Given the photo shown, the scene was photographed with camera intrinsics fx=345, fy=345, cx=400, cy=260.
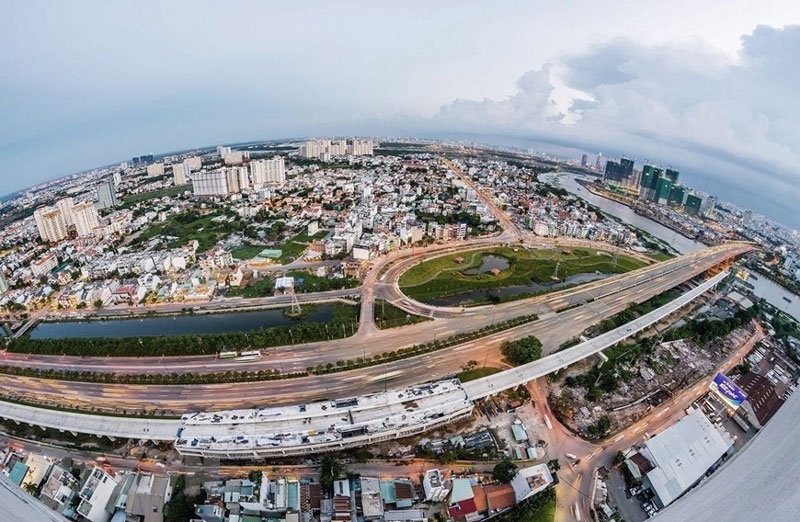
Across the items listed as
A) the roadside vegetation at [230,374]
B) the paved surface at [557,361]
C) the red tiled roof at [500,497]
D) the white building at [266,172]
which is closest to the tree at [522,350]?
the paved surface at [557,361]

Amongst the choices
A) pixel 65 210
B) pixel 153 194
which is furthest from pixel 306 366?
pixel 153 194

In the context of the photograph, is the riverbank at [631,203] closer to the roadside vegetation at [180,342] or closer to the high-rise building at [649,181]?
the high-rise building at [649,181]

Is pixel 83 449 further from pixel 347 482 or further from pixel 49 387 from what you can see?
pixel 347 482

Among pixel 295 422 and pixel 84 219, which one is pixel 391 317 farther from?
pixel 84 219

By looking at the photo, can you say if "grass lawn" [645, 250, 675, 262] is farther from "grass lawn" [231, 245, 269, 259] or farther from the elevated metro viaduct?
"grass lawn" [231, 245, 269, 259]

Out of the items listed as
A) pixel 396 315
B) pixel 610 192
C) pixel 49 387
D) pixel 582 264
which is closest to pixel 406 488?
pixel 396 315

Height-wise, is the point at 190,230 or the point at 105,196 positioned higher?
the point at 105,196
